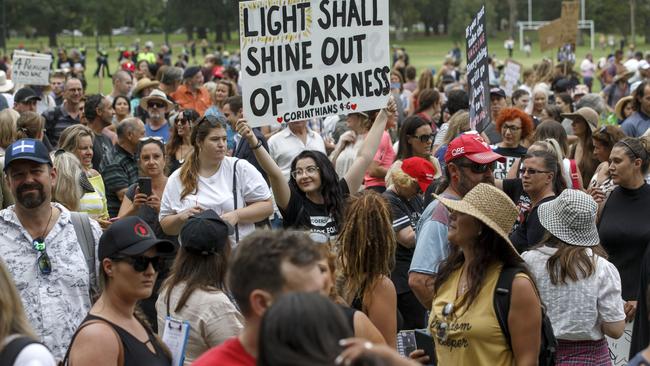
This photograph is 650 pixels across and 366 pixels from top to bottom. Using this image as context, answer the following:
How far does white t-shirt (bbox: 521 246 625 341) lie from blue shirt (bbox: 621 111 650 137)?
6.26m

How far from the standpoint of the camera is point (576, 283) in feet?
18.6

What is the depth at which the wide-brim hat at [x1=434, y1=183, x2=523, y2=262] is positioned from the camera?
191 inches

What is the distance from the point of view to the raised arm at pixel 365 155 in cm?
769

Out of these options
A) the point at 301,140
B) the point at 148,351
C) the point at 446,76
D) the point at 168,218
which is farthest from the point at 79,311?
the point at 446,76

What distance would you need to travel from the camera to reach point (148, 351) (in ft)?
14.3

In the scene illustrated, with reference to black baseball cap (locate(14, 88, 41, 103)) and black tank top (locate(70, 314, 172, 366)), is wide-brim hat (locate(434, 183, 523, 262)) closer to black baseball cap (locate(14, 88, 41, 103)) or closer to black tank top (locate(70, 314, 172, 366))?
black tank top (locate(70, 314, 172, 366))

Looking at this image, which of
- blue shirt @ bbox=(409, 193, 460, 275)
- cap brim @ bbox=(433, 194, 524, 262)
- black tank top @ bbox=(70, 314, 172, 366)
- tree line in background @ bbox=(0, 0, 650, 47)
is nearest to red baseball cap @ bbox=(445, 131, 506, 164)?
blue shirt @ bbox=(409, 193, 460, 275)

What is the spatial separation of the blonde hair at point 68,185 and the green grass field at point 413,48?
38.1 m

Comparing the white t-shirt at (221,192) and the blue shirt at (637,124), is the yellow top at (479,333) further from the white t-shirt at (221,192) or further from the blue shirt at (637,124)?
the blue shirt at (637,124)

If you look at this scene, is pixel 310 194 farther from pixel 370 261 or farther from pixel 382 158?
pixel 382 158

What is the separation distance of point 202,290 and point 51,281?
102 centimetres

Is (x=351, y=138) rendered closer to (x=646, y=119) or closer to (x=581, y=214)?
(x=646, y=119)

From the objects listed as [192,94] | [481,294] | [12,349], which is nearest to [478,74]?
[481,294]

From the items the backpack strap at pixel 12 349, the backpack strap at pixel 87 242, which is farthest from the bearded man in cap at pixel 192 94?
the backpack strap at pixel 12 349
